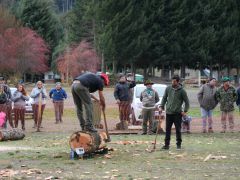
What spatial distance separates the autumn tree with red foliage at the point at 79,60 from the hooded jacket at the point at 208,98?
210 ft

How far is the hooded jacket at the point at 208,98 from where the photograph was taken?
24.3 metres

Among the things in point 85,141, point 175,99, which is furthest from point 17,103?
point 85,141

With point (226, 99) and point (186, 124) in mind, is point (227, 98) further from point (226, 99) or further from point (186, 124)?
point (186, 124)

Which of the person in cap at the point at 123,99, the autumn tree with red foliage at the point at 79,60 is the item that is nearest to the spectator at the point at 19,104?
the person in cap at the point at 123,99

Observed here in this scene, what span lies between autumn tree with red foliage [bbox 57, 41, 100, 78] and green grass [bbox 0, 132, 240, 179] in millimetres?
70884

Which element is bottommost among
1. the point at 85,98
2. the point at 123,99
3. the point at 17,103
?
the point at 17,103

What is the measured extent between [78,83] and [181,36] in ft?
200

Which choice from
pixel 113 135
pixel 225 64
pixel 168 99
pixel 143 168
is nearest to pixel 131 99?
pixel 113 135

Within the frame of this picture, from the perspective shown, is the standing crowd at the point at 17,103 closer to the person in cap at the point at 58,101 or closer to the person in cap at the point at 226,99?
the person in cap at the point at 58,101

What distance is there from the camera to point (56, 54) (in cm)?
10531

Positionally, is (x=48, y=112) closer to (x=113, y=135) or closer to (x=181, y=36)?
(x=113, y=135)

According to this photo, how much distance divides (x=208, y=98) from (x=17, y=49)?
59799 millimetres

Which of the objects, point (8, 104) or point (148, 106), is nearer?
point (148, 106)

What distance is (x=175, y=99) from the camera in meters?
17.2
